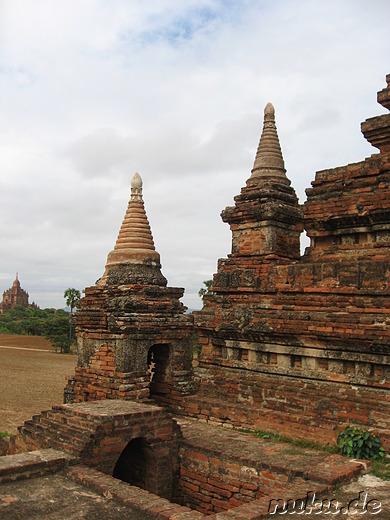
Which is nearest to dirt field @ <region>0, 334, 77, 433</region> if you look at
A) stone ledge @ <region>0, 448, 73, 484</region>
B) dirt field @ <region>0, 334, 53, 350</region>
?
dirt field @ <region>0, 334, 53, 350</region>

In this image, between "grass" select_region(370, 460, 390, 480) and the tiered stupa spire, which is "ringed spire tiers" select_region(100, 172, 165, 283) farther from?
"grass" select_region(370, 460, 390, 480)

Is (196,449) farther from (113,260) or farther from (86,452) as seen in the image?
(113,260)

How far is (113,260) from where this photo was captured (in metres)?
13.2

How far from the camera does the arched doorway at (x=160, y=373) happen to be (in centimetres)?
1105

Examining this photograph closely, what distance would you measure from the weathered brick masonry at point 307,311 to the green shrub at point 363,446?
14 centimetres

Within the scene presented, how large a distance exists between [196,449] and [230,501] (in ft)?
2.92

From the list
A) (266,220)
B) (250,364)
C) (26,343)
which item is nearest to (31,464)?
(250,364)

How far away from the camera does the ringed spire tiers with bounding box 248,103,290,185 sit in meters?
11.3

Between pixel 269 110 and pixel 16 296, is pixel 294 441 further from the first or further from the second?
pixel 16 296

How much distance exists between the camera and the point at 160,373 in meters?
11.4

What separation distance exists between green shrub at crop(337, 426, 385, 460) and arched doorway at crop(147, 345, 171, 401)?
15.2 feet

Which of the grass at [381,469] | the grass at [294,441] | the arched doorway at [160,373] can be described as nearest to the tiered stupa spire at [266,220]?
the arched doorway at [160,373]

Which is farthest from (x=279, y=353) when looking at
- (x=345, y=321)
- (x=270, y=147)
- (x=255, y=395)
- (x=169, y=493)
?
(x=270, y=147)

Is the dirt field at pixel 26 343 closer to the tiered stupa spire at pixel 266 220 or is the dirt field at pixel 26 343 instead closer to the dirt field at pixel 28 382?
the dirt field at pixel 28 382
